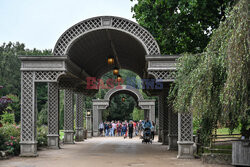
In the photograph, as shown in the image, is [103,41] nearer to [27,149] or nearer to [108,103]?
[27,149]

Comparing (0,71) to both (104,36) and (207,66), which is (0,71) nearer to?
(104,36)

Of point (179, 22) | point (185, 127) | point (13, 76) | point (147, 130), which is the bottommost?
point (147, 130)

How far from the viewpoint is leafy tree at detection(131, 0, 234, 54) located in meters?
17.4

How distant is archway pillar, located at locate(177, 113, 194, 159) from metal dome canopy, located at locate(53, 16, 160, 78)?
2836 millimetres

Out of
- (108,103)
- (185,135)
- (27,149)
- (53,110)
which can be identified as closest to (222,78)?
(185,135)

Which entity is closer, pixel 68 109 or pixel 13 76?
pixel 68 109

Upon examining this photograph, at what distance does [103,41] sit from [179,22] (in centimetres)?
473

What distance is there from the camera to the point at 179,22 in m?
18.8

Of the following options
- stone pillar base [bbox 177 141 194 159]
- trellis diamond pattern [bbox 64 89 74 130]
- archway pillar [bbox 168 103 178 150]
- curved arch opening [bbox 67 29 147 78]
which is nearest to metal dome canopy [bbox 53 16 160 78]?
curved arch opening [bbox 67 29 147 78]

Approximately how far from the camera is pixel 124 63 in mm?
22859

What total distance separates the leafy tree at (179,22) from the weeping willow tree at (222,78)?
683 cm

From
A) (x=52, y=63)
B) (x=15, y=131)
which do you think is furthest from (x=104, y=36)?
(x=15, y=131)

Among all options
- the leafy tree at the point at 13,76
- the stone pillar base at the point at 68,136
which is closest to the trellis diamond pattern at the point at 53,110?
the stone pillar base at the point at 68,136

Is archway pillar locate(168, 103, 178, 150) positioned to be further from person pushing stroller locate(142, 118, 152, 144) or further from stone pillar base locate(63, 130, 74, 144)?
stone pillar base locate(63, 130, 74, 144)
